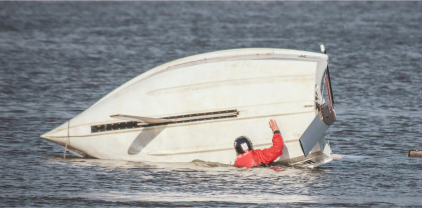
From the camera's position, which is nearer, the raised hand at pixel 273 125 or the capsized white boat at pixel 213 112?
the raised hand at pixel 273 125

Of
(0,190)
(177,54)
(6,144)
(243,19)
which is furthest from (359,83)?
(243,19)

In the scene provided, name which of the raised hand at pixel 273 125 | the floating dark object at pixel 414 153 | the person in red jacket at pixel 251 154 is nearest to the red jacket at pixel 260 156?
the person in red jacket at pixel 251 154

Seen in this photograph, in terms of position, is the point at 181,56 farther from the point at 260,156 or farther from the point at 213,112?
the point at 260,156

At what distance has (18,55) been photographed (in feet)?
79.7

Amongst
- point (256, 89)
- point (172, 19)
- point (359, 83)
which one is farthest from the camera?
point (172, 19)

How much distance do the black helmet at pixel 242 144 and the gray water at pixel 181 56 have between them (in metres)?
0.38

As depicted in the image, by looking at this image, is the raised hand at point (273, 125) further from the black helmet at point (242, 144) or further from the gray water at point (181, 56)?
the gray water at point (181, 56)

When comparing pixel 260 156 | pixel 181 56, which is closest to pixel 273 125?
pixel 260 156

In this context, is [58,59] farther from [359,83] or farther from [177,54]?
[359,83]

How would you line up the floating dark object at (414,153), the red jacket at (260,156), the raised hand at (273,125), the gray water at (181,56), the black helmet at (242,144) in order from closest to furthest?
the gray water at (181,56)
the red jacket at (260,156)
the raised hand at (273,125)
the black helmet at (242,144)
the floating dark object at (414,153)

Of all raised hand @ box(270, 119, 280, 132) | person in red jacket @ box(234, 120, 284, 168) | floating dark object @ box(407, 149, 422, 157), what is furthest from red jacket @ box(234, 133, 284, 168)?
floating dark object @ box(407, 149, 422, 157)

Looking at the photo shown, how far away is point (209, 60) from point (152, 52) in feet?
48.5

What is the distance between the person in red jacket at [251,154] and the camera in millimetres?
10617

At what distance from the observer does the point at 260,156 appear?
10773 millimetres
